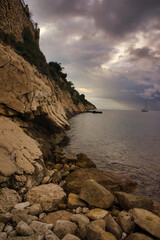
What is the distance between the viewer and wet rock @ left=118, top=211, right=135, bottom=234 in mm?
3496

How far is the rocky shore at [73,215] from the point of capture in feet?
10.3

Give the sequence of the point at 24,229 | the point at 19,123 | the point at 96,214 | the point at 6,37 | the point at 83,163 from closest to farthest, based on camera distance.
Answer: the point at 24,229
the point at 96,214
the point at 19,123
the point at 83,163
the point at 6,37

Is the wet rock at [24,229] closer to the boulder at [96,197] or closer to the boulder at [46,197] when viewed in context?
the boulder at [46,197]

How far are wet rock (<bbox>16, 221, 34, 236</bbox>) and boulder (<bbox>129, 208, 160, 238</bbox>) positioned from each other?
2.55 metres

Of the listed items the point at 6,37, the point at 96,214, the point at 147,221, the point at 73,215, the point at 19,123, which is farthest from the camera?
the point at 6,37

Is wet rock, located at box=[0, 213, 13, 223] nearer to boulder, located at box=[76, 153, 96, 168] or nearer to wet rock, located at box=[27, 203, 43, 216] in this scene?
wet rock, located at box=[27, 203, 43, 216]

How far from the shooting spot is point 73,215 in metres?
3.87

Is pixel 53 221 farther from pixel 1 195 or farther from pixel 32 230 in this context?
pixel 1 195

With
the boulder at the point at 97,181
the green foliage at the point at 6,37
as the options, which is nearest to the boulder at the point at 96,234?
the boulder at the point at 97,181

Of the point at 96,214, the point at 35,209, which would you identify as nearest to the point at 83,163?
the point at 96,214

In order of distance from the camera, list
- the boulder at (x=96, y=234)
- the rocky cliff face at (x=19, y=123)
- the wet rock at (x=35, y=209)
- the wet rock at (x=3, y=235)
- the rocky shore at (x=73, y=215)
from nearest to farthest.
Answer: the wet rock at (x=3, y=235) < the boulder at (x=96, y=234) < the rocky shore at (x=73, y=215) < the wet rock at (x=35, y=209) < the rocky cliff face at (x=19, y=123)

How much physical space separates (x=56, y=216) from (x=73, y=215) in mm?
479

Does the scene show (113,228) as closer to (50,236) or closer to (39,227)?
(50,236)

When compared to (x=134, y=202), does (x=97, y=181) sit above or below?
below
